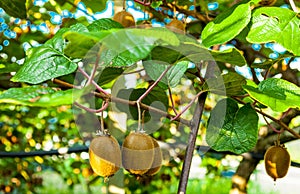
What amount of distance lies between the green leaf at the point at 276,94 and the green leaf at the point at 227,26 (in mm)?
75

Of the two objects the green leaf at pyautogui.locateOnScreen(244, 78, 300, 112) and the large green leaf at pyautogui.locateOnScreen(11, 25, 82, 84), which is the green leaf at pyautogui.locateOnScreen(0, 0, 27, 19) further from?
the green leaf at pyautogui.locateOnScreen(244, 78, 300, 112)

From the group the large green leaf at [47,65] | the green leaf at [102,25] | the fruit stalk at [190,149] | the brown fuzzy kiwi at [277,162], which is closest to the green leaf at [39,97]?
the large green leaf at [47,65]

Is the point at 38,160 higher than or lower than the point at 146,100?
lower

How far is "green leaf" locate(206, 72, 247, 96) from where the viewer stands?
641 millimetres

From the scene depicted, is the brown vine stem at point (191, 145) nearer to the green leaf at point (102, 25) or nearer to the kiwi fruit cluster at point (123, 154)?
the kiwi fruit cluster at point (123, 154)

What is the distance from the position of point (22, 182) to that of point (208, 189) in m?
1.05

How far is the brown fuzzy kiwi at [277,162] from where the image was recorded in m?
0.85

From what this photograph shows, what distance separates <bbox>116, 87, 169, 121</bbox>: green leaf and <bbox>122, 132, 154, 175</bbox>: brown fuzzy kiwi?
0.14 m

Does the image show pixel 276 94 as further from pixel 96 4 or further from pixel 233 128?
pixel 96 4

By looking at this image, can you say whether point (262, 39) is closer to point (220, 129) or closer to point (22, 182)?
point (220, 129)

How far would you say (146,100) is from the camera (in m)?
0.79

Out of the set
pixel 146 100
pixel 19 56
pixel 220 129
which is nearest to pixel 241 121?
pixel 220 129

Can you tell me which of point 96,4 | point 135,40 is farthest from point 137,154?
→ point 96,4

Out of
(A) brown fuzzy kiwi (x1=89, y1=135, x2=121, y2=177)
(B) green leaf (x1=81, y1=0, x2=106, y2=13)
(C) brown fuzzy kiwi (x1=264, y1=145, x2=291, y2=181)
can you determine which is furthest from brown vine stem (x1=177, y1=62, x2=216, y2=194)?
(B) green leaf (x1=81, y1=0, x2=106, y2=13)
